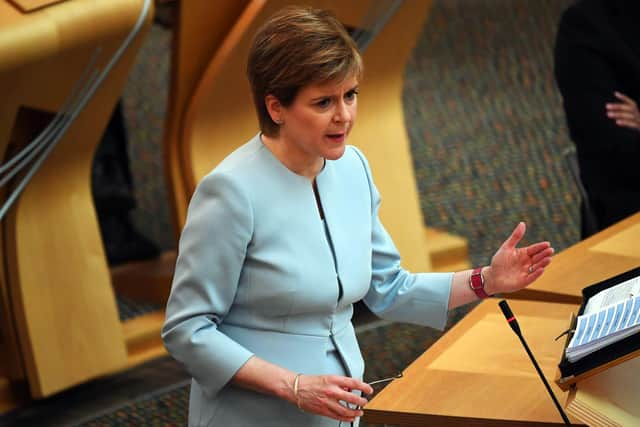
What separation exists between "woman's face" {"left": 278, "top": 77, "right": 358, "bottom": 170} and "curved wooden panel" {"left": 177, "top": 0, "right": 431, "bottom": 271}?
185 cm

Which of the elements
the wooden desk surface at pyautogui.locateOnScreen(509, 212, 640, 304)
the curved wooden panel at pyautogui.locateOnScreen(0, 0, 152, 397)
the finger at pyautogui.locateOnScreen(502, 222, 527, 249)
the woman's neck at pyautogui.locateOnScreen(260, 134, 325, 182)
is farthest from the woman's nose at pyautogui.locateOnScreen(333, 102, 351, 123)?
the curved wooden panel at pyautogui.locateOnScreen(0, 0, 152, 397)

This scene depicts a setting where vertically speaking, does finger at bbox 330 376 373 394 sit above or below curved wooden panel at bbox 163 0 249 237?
below

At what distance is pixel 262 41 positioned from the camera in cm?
193

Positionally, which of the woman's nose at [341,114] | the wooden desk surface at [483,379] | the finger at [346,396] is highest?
the woman's nose at [341,114]

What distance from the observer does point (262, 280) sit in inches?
76.6

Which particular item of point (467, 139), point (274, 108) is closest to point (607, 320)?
point (274, 108)

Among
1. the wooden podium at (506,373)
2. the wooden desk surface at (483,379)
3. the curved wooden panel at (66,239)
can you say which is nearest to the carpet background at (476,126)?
the curved wooden panel at (66,239)

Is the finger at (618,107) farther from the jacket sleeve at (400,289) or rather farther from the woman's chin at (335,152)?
the woman's chin at (335,152)

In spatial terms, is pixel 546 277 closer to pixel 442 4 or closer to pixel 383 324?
pixel 383 324

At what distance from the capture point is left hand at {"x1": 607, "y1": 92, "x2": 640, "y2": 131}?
3.47 meters

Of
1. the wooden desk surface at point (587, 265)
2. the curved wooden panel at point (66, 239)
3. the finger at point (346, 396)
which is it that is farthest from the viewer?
the curved wooden panel at point (66, 239)

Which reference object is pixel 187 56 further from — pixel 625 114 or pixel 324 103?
pixel 324 103

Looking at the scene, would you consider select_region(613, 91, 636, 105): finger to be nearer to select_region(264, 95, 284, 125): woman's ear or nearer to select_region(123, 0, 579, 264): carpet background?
select_region(123, 0, 579, 264): carpet background

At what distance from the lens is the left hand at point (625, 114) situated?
3469 millimetres
